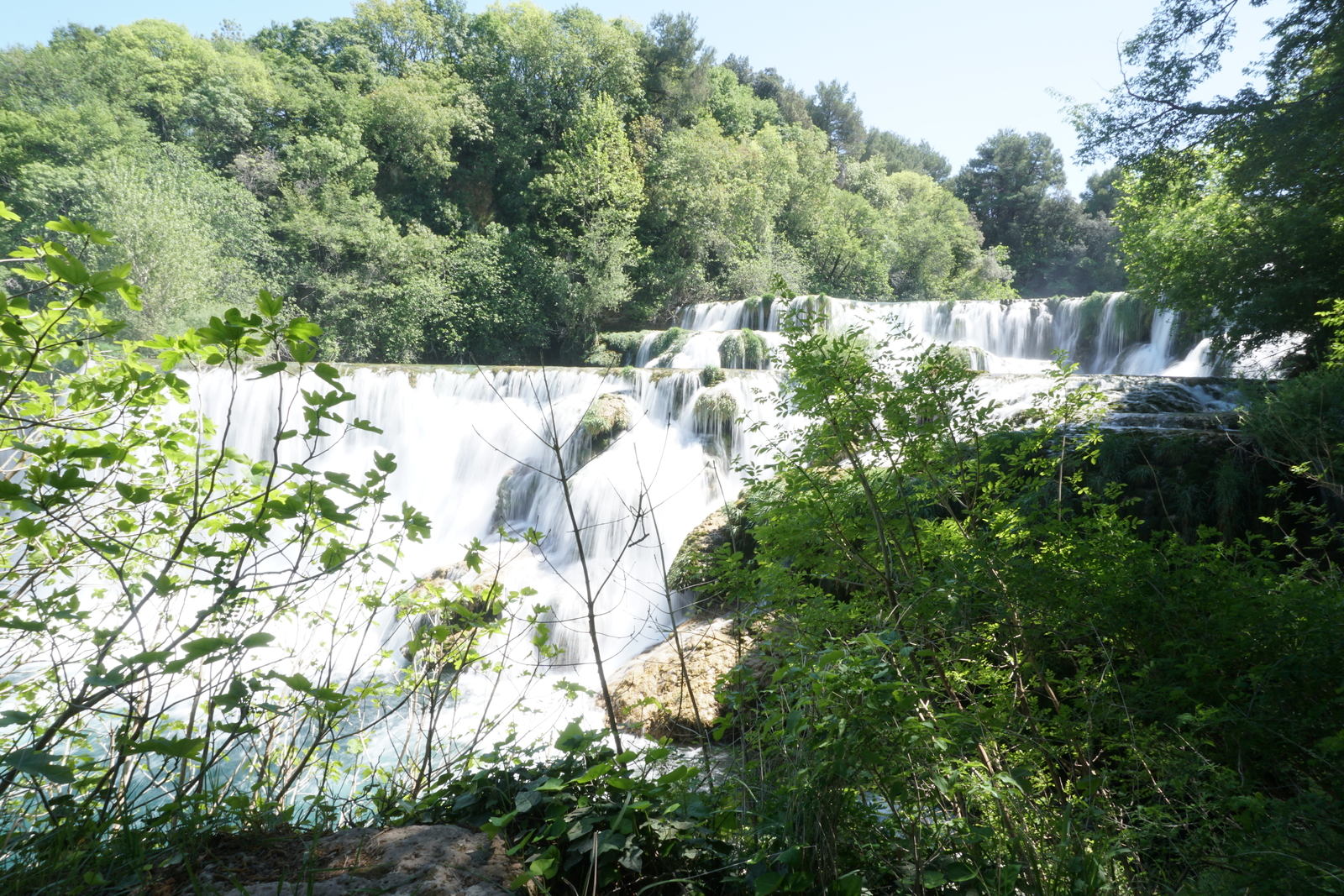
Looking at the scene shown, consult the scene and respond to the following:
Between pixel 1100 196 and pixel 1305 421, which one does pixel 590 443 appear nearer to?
pixel 1305 421

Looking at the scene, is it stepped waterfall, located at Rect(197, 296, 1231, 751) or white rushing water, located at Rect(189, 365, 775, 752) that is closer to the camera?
stepped waterfall, located at Rect(197, 296, 1231, 751)

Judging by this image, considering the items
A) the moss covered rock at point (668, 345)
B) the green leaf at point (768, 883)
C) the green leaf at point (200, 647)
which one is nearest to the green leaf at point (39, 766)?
the green leaf at point (200, 647)

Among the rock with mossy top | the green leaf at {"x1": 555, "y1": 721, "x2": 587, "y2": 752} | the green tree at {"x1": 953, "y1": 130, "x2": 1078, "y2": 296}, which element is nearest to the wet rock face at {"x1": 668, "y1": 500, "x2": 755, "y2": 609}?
the rock with mossy top

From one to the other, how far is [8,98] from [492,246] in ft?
52.5

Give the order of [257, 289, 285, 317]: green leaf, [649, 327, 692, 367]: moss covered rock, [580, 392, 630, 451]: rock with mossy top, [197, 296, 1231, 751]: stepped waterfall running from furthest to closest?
[649, 327, 692, 367]: moss covered rock, [580, 392, 630, 451]: rock with mossy top, [197, 296, 1231, 751]: stepped waterfall, [257, 289, 285, 317]: green leaf

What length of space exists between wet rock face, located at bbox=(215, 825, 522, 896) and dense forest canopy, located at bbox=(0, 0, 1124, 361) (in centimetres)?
2100

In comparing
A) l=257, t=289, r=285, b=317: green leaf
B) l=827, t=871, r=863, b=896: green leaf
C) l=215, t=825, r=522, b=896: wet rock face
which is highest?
l=257, t=289, r=285, b=317: green leaf

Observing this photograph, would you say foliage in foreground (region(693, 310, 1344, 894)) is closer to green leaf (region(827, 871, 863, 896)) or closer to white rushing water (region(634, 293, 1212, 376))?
green leaf (region(827, 871, 863, 896))

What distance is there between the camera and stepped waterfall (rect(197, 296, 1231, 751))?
342 inches

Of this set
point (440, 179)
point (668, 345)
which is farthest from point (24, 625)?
point (440, 179)

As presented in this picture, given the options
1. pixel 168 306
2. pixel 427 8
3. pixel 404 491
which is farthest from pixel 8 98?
pixel 404 491

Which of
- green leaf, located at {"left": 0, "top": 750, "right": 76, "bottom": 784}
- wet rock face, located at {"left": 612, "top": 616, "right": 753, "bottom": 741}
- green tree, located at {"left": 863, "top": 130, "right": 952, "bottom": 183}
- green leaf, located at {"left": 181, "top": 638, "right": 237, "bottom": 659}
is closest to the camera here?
green leaf, located at {"left": 0, "top": 750, "right": 76, "bottom": 784}

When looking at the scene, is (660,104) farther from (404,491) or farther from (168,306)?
(404,491)

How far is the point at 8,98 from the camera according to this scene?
71.4 feet
